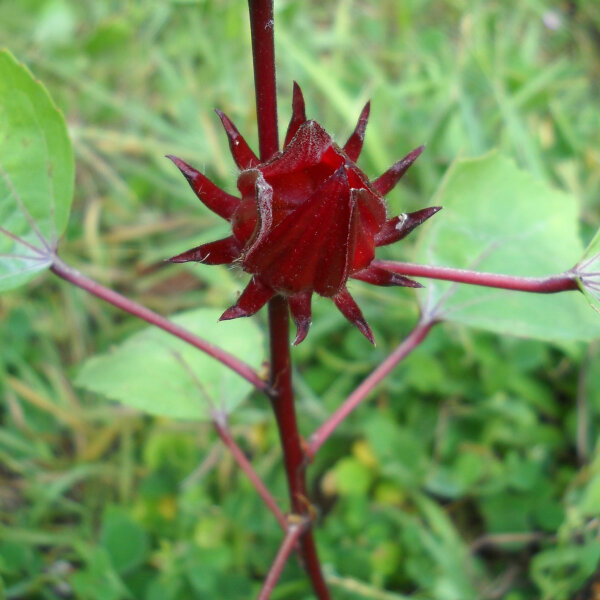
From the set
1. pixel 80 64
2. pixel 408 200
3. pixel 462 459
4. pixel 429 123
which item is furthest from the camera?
pixel 80 64

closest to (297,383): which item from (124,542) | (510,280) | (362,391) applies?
(124,542)

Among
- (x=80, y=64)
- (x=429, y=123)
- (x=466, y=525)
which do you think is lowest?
(x=466, y=525)

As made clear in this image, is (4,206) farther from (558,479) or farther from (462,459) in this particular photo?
(558,479)

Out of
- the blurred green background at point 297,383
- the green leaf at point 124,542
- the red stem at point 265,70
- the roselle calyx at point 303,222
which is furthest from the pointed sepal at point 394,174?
the green leaf at point 124,542

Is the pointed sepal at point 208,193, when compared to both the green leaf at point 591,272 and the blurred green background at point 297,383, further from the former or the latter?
the blurred green background at point 297,383

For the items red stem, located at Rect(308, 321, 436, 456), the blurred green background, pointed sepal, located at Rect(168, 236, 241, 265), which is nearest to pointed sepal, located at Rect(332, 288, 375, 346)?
pointed sepal, located at Rect(168, 236, 241, 265)

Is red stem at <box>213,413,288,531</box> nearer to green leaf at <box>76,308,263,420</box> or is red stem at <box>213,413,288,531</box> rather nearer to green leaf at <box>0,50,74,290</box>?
green leaf at <box>76,308,263,420</box>

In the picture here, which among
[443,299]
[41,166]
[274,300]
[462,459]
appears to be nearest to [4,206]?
[41,166]

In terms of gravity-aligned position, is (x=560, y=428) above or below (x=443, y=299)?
below

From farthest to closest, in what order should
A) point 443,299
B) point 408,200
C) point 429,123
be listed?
1. point 429,123
2. point 408,200
3. point 443,299

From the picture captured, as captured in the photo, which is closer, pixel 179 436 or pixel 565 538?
pixel 565 538
